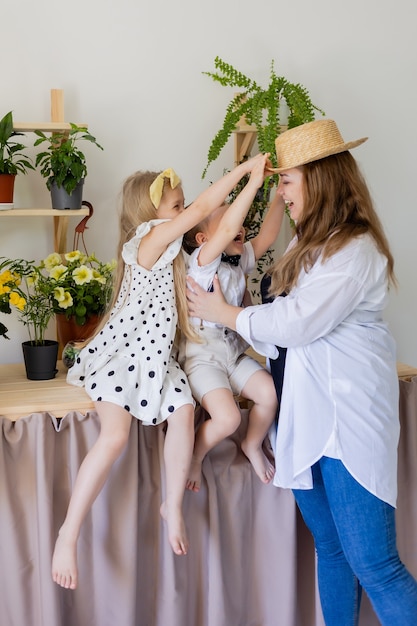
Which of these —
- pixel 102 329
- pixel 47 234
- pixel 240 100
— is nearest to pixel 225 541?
pixel 102 329

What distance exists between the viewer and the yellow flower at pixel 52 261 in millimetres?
2336

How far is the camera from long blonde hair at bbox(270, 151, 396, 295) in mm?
1796

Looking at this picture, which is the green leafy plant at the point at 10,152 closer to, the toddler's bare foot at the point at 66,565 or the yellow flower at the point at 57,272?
the yellow flower at the point at 57,272

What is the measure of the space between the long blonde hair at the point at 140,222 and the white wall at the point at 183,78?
476 mm

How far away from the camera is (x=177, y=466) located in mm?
1952

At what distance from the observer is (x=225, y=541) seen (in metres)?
2.14

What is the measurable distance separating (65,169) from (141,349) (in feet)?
2.12

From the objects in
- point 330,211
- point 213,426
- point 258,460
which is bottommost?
point 258,460

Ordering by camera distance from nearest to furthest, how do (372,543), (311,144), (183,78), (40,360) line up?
(372,543) < (311,144) < (40,360) < (183,78)

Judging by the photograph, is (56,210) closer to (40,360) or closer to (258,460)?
(40,360)

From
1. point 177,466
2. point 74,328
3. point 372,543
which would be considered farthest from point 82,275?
point 372,543

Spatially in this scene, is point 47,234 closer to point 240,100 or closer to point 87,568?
point 240,100

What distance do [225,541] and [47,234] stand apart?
117cm

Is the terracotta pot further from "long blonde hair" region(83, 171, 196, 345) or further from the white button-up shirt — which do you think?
the white button-up shirt
